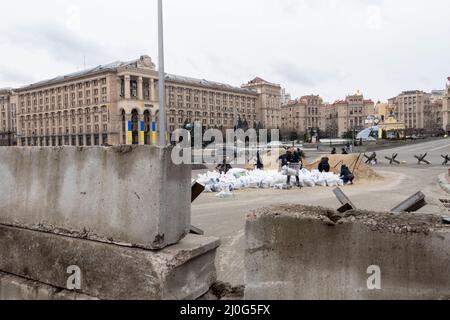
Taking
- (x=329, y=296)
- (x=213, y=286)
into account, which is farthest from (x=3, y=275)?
(x=329, y=296)

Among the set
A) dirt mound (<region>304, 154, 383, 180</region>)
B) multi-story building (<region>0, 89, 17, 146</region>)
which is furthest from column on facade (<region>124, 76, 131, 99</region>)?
dirt mound (<region>304, 154, 383, 180</region>)

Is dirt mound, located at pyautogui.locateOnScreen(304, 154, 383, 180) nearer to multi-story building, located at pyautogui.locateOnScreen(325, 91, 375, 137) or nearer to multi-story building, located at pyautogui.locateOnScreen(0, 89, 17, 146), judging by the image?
multi-story building, located at pyautogui.locateOnScreen(0, 89, 17, 146)

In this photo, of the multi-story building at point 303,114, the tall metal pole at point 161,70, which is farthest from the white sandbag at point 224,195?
the multi-story building at point 303,114

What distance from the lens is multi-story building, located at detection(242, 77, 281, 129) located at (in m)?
149

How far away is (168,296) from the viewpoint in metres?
2.79

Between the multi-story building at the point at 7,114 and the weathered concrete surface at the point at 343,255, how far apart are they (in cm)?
14783

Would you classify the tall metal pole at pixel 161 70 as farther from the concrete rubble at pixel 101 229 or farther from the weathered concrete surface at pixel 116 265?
the weathered concrete surface at pixel 116 265

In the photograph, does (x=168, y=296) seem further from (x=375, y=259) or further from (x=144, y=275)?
(x=375, y=259)

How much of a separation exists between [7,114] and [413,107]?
17250 cm

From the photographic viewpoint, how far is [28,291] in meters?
3.30

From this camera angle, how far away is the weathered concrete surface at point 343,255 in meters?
2.45

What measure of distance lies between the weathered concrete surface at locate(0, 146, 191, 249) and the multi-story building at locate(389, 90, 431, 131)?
193m

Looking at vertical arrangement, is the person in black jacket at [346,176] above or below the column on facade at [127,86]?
below

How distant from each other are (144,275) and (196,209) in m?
8.78
